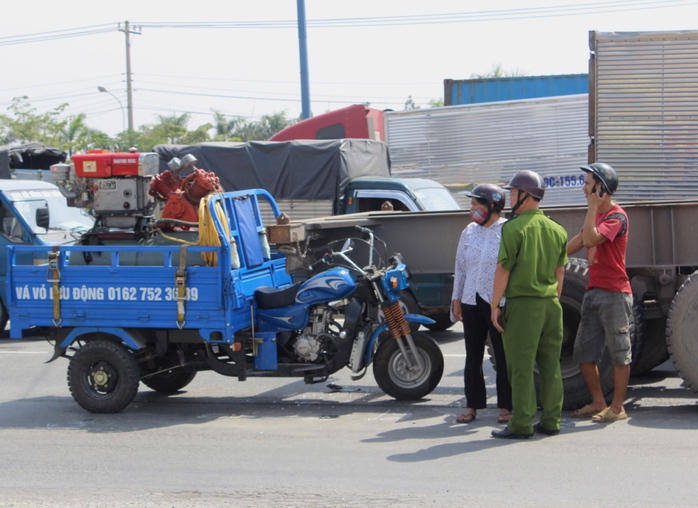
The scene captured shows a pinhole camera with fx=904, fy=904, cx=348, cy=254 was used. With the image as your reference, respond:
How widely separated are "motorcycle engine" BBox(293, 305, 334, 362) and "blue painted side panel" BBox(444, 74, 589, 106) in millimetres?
15310

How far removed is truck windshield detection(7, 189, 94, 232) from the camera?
41.9ft

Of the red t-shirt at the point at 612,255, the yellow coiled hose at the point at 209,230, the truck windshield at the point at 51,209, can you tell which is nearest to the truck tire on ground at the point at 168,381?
the yellow coiled hose at the point at 209,230

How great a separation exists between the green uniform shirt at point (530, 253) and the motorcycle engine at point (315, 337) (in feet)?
6.09

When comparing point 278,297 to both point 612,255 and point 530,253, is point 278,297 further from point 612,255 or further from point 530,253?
point 612,255

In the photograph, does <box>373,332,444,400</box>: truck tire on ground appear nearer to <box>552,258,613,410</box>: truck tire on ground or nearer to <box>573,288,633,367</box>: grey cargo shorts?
<box>552,258,613,410</box>: truck tire on ground

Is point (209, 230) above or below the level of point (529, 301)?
above

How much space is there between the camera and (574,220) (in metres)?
7.66

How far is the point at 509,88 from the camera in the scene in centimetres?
2258

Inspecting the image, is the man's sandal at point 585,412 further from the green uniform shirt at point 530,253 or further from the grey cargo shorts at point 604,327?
the green uniform shirt at point 530,253

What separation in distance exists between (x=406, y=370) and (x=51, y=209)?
7.91 metres

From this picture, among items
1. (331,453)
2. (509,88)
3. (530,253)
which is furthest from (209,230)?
(509,88)

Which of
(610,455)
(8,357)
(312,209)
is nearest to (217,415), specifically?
(610,455)

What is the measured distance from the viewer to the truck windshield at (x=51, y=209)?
12759 mm

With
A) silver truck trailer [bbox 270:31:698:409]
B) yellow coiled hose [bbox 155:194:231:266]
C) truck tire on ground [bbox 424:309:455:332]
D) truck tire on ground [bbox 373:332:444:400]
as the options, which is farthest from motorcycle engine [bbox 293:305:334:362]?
truck tire on ground [bbox 424:309:455:332]
